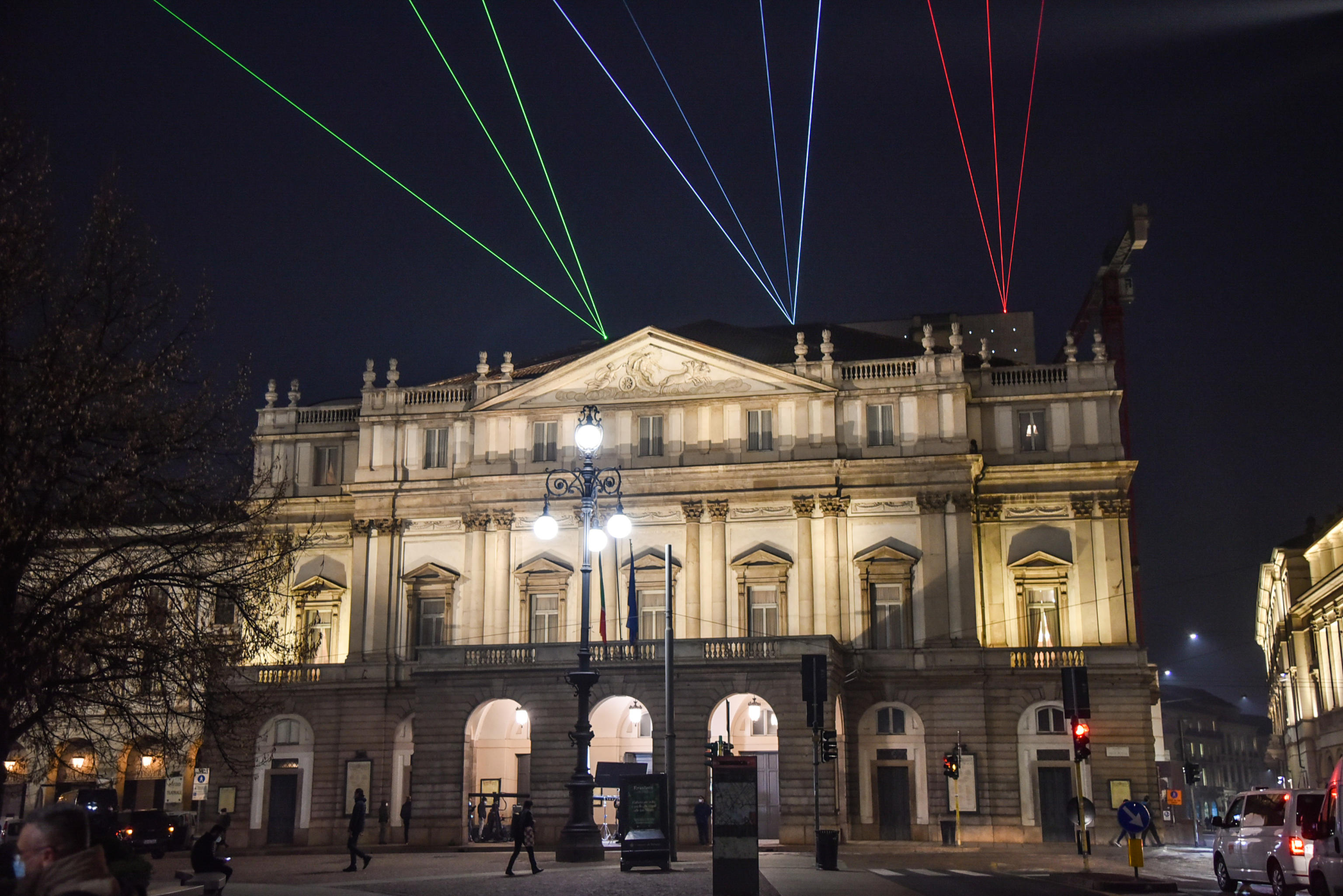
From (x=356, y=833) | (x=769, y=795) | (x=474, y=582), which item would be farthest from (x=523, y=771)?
(x=356, y=833)

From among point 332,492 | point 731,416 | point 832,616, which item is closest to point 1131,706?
point 832,616

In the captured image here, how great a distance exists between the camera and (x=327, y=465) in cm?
5775

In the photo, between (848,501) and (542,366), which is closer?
(848,501)

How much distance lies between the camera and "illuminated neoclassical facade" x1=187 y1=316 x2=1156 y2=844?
48.4 metres

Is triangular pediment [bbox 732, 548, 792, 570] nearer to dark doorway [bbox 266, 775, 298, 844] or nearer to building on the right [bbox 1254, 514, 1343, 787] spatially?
dark doorway [bbox 266, 775, 298, 844]

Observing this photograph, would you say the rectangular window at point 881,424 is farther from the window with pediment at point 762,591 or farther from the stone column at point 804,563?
the window with pediment at point 762,591

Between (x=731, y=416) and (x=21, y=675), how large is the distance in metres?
36.2

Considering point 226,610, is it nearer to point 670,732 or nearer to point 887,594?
point 670,732

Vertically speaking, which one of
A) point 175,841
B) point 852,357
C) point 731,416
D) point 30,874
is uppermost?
point 852,357

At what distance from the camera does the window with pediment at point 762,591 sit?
51.2 meters

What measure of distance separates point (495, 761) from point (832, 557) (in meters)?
14.9

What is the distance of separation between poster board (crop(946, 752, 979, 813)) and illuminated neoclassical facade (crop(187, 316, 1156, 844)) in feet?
0.33

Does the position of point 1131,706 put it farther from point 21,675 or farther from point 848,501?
point 21,675

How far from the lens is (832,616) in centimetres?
5078
